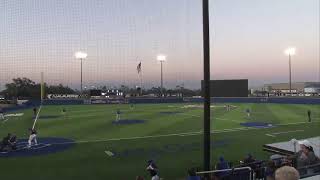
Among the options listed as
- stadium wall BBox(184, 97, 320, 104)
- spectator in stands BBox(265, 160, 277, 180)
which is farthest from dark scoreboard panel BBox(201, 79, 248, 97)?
spectator in stands BBox(265, 160, 277, 180)

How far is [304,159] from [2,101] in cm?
5712

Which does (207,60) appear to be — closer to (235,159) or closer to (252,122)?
(235,159)

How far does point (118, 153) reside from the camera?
1831 cm

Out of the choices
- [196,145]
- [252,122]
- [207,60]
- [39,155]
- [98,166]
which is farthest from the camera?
[252,122]

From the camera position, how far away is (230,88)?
6562 centimetres

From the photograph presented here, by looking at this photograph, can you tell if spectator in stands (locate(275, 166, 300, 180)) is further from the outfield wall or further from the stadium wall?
the stadium wall

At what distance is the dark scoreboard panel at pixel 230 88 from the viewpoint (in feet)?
214

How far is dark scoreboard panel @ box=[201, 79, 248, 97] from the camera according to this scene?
65.2 m

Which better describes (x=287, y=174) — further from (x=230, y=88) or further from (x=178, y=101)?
(x=230, y=88)

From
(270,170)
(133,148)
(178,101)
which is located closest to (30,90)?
(178,101)

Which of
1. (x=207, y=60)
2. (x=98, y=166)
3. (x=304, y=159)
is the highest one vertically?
(x=207, y=60)

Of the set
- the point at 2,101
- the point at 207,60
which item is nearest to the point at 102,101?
the point at 2,101

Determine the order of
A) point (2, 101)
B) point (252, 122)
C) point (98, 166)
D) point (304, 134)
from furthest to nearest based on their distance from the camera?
1. point (2, 101)
2. point (252, 122)
3. point (304, 134)
4. point (98, 166)

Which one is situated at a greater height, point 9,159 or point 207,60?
point 207,60
